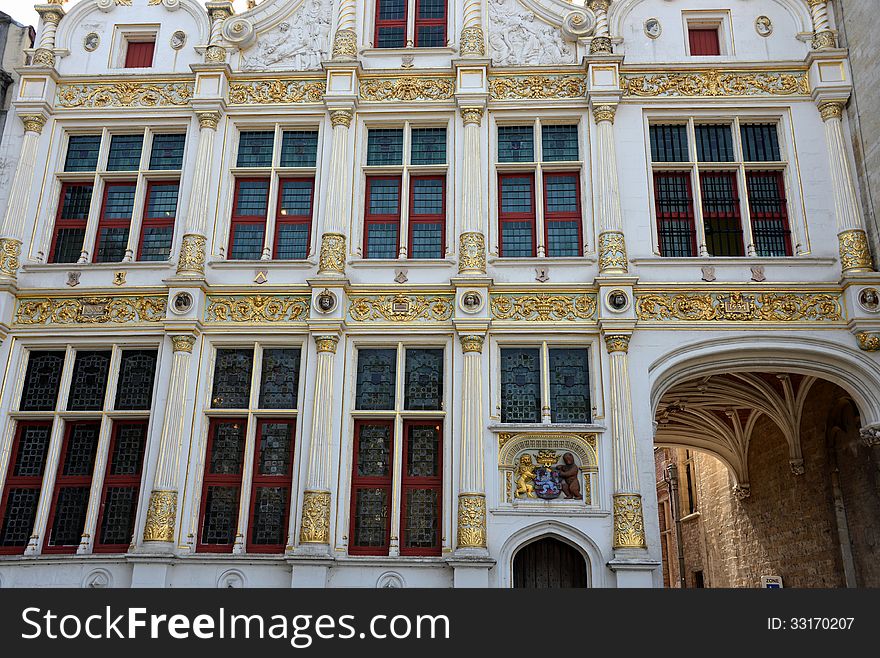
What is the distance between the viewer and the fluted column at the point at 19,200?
602 inches

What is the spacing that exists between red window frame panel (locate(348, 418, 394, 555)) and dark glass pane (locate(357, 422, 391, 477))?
34 millimetres

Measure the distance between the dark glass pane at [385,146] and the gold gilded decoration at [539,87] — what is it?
1.95 metres

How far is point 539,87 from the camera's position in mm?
15828

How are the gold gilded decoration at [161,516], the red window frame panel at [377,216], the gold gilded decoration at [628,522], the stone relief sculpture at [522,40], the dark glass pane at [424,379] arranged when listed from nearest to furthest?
→ the gold gilded decoration at [628,522], the gold gilded decoration at [161,516], the dark glass pane at [424,379], the red window frame panel at [377,216], the stone relief sculpture at [522,40]

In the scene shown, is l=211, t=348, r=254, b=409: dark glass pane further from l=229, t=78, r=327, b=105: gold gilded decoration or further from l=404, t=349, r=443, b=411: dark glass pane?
l=229, t=78, r=327, b=105: gold gilded decoration

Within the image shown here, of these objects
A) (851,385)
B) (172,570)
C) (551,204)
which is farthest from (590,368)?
(172,570)

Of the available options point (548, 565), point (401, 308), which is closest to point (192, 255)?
point (401, 308)

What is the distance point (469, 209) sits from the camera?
14969 millimetres

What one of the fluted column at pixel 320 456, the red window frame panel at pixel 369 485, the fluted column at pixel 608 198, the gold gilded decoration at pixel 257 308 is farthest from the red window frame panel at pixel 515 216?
the red window frame panel at pixel 369 485

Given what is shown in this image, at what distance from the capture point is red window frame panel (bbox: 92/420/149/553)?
13797 mm

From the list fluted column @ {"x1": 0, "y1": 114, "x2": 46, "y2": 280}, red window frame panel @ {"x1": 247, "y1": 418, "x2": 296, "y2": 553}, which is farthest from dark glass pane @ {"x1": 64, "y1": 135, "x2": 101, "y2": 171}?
red window frame panel @ {"x1": 247, "y1": 418, "x2": 296, "y2": 553}

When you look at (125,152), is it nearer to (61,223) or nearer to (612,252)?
(61,223)

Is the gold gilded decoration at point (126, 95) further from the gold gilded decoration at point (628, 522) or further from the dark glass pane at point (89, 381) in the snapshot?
the gold gilded decoration at point (628, 522)
